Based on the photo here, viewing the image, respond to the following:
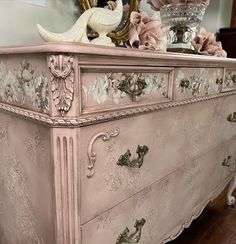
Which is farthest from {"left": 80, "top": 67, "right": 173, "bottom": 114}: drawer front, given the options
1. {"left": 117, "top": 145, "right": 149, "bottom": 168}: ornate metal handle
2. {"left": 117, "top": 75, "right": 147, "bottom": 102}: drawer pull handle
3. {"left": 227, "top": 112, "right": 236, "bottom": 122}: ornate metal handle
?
{"left": 227, "top": 112, "right": 236, "bottom": 122}: ornate metal handle

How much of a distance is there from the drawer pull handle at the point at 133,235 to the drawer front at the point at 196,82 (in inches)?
17.1

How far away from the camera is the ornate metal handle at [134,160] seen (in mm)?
722

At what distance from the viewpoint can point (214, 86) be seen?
1.16 m

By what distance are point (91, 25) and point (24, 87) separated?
292 millimetres

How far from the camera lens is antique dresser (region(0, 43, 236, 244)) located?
0.58 meters

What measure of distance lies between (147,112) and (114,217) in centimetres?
32

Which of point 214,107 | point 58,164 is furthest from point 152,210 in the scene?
point 214,107

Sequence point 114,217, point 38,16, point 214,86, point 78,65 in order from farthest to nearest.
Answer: point 214,86 → point 38,16 → point 114,217 → point 78,65

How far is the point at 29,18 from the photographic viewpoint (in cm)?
103

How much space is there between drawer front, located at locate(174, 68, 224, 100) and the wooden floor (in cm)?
87

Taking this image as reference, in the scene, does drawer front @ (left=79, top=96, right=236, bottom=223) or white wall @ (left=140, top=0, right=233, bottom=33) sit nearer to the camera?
drawer front @ (left=79, top=96, right=236, bottom=223)

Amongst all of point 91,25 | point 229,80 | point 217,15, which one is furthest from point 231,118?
point 217,15

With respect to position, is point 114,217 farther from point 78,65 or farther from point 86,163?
point 78,65

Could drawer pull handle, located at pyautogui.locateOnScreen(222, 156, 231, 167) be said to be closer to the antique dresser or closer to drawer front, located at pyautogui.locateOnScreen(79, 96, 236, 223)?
drawer front, located at pyautogui.locateOnScreen(79, 96, 236, 223)
